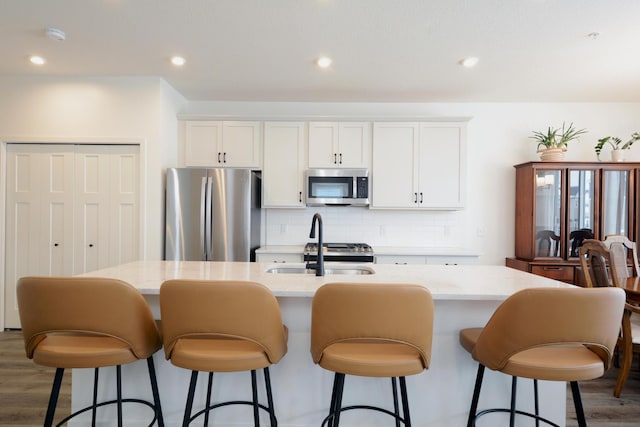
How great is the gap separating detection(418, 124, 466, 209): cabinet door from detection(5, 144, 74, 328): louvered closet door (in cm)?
374

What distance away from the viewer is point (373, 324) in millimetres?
1212

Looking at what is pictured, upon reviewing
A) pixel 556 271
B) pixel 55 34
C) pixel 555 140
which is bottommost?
pixel 556 271

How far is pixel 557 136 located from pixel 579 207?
975 mm

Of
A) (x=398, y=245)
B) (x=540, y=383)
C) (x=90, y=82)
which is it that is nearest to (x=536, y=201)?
(x=398, y=245)

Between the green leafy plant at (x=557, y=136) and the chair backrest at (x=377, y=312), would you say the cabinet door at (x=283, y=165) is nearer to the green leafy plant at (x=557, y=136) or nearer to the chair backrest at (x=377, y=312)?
the chair backrest at (x=377, y=312)

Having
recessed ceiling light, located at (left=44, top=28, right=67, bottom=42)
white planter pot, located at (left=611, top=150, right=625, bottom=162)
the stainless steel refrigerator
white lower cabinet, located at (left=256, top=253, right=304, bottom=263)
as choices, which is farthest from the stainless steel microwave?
white planter pot, located at (left=611, top=150, right=625, bottom=162)

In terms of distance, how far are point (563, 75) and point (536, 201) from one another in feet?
4.18

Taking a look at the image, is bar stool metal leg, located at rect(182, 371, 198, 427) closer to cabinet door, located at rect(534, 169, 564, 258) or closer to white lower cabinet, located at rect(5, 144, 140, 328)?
white lower cabinet, located at rect(5, 144, 140, 328)

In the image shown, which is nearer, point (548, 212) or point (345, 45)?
point (345, 45)

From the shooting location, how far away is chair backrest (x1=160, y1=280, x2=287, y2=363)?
123cm

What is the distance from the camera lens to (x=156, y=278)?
67.3 inches

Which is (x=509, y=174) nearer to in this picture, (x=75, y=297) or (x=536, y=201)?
(x=536, y=201)

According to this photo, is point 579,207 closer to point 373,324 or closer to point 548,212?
point 548,212

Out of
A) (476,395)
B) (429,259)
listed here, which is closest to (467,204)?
(429,259)
